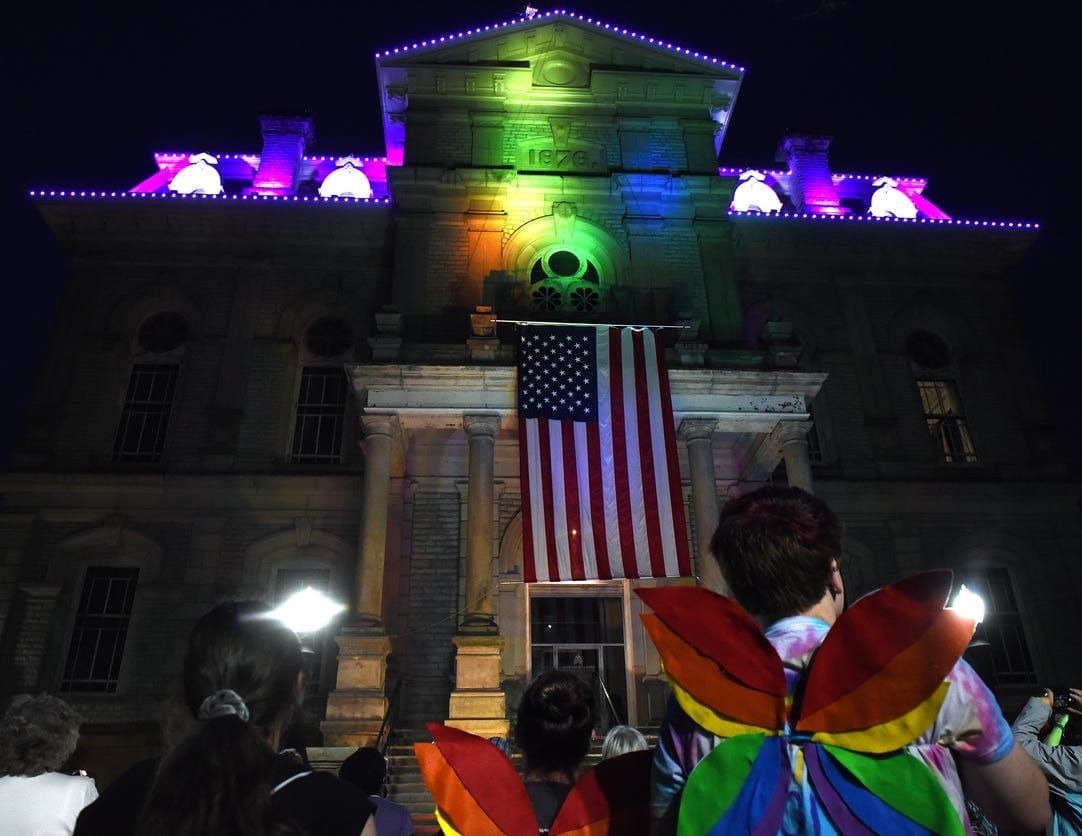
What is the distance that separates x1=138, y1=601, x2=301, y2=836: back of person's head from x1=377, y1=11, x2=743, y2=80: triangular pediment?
20485 mm

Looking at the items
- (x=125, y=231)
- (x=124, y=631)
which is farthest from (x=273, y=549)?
(x=125, y=231)

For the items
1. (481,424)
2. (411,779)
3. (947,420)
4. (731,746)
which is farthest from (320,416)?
(731,746)

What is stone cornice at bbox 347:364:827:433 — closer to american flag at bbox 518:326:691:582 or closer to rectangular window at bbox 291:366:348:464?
american flag at bbox 518:326:691:582

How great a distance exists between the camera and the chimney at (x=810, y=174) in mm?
22734

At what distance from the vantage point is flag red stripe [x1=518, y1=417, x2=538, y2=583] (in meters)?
12.6

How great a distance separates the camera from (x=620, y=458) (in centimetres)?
1359

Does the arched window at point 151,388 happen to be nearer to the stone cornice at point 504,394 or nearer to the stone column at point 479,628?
the stone cornice at point 504,394

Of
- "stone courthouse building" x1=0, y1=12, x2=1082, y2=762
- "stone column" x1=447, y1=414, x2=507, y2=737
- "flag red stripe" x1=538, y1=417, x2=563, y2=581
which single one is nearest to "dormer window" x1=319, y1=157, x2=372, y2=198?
"stone courthouse building" x1=0, y1=12, x2=1082, y2=762

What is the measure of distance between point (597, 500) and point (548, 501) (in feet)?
2.77

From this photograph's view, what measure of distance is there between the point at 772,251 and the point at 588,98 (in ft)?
20.9

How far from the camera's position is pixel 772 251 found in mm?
20891

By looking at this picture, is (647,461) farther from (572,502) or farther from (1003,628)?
(1003,628)

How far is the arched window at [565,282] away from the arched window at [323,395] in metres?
5.12

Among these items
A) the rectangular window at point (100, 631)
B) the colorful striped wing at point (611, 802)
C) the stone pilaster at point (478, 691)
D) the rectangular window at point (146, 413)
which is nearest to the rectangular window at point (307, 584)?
the rectangular window at point (100, 631)
